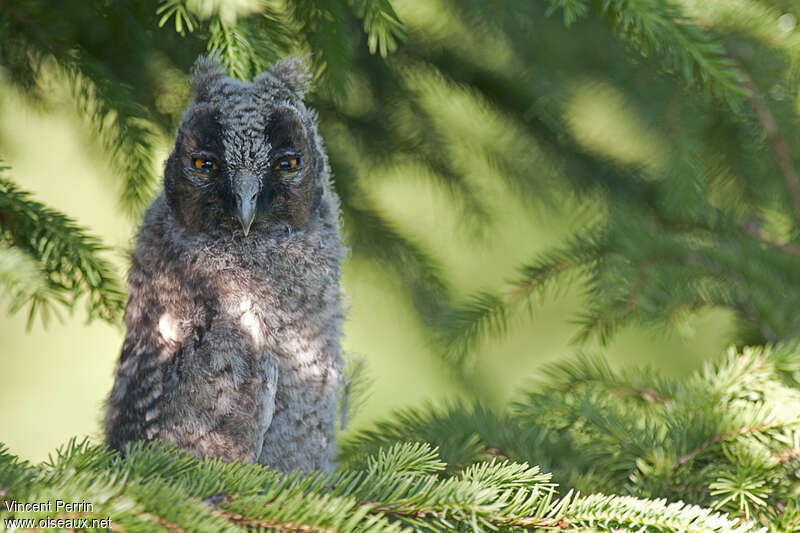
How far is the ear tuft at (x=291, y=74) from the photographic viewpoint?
2.81 feet

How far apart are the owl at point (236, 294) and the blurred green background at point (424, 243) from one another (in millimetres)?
109

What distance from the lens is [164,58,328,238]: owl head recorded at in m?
0.79

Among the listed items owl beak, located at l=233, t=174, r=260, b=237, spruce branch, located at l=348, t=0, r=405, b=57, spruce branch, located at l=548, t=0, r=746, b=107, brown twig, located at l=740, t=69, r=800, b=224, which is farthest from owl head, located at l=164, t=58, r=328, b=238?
brown twig, located at l=740, t=69, r=800, b=224

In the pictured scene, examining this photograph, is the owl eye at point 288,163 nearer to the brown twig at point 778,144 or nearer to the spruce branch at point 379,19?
the spruce branch at point 379,19

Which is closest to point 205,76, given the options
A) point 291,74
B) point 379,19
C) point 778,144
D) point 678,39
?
point 291,74

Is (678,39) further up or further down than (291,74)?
further up

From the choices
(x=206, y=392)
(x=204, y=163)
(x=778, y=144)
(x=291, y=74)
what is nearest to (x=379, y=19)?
(x=291, y=74)

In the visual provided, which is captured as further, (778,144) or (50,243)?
(778,144)

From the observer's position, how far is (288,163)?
837 millimetres

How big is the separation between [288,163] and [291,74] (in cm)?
12

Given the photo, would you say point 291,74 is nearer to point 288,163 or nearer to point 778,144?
point 288,163

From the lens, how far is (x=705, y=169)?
4.80ft

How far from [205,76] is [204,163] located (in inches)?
4.7

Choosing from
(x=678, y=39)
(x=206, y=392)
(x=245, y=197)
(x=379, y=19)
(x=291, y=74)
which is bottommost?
(x=206, y=392)
